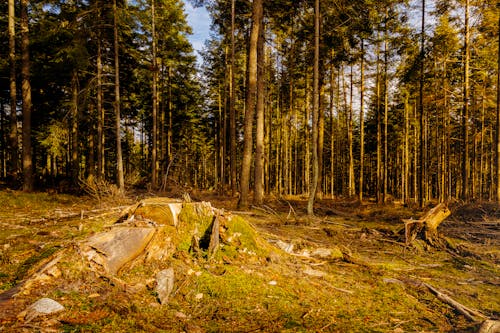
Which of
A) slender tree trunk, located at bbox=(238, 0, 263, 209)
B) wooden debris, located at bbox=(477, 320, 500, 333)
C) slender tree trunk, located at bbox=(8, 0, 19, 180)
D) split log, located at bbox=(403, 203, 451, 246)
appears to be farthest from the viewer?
slender tree trunk, located at bbox=(8, 0, 19, 180)

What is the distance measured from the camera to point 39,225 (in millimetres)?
7293

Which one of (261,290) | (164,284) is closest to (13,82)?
(164,284)

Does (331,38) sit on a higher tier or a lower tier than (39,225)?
higher

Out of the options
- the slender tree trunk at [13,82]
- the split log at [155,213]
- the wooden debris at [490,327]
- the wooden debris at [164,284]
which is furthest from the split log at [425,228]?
the slender tree trunk at [13,82]

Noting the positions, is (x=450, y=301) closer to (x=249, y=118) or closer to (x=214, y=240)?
(x=214, y=240)

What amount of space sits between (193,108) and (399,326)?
29866 mm

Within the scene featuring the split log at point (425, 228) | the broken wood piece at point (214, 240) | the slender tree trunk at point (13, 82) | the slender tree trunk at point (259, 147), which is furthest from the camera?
the slender tree trunk at point (13, 82)

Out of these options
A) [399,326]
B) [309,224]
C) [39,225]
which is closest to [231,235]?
[399,326]

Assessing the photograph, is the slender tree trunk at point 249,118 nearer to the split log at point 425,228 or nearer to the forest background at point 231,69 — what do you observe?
the forest background at point 231,69

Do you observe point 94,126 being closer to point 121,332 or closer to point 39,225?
point 39,225

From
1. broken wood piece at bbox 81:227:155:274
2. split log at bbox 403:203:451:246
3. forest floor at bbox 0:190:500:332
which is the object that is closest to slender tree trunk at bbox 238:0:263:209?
forest floor at bbox 0:190:500:332

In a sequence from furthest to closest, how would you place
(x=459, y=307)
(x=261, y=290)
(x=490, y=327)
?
1. (x=261, y=290)
2. (x=459, y=307)
3. (x=490, y=327)

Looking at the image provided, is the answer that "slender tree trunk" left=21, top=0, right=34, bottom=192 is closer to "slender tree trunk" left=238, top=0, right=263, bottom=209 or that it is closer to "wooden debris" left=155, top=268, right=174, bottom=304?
"slender tree trunk" left=238, top=0, right=263, bottom=209

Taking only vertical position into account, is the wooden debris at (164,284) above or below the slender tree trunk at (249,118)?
below
